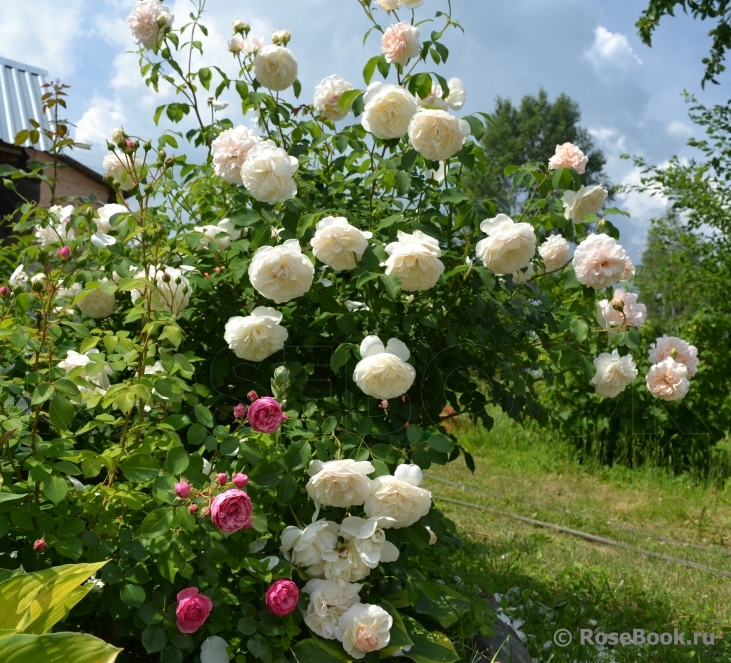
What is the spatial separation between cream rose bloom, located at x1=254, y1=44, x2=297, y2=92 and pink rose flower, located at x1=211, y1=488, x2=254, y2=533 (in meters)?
1.41

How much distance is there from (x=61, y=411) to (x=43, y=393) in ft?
0.19

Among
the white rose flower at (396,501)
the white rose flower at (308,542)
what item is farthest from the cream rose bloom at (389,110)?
the white rose flower at (308,542)

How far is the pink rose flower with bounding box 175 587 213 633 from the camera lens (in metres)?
1.54

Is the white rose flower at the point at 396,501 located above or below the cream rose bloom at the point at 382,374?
below

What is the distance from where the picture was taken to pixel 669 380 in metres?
2.54

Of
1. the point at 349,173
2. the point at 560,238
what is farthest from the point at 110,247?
the point at 560,238

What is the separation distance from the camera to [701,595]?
330 centimetres

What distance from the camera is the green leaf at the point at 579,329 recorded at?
2.15m

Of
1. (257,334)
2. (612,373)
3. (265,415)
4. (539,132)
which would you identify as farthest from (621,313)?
(539,132)

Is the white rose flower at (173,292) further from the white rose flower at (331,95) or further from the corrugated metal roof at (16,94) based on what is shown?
the corrugated metal roof at (16,94)

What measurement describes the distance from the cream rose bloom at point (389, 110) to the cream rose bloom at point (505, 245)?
37 cm

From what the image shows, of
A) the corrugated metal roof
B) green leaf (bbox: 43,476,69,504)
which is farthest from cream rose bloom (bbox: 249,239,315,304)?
the corrugated metal roof

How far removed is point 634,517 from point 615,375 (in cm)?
291

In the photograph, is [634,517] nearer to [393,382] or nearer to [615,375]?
[615,375]
